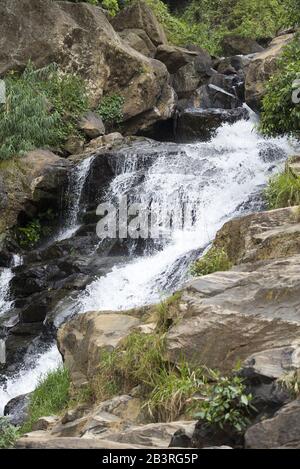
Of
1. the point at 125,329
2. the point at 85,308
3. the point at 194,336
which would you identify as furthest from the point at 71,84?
the point at 194,336

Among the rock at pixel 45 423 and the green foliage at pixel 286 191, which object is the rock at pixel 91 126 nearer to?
the green foliage at pixel 286 191

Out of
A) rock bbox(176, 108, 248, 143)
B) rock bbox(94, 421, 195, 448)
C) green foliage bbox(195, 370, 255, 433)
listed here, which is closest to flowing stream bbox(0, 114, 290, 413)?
rock bbox(176, 108, 248, 143)

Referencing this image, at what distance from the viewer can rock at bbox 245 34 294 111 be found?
18.6 metres

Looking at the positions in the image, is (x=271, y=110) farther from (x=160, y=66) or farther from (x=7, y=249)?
(x=160, y=66)

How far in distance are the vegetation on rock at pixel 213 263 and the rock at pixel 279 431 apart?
400 cm

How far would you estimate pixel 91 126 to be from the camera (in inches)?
736

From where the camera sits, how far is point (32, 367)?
1075cm

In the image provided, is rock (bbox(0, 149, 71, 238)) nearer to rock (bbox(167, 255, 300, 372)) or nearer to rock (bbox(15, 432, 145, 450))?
rock (bbox(167, 255, 300, 372))

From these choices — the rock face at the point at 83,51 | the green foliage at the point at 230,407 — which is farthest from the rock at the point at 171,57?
the green foliage at the point at 230,407

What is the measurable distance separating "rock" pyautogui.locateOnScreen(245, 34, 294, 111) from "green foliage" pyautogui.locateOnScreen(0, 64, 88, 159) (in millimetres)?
4707

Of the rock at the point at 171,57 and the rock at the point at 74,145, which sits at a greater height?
the rock at the point at 171,57

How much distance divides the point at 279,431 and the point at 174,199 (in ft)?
34.7

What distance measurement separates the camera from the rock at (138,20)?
23094 mm

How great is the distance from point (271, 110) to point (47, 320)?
571cm
